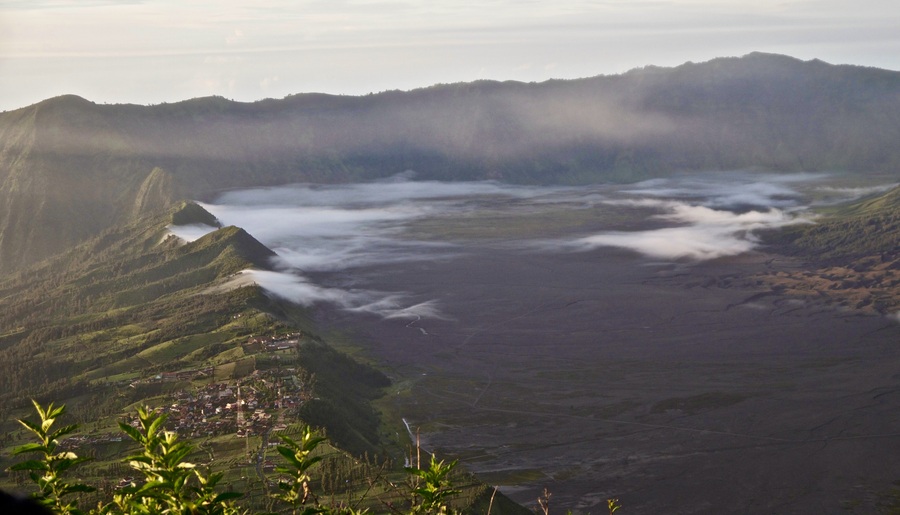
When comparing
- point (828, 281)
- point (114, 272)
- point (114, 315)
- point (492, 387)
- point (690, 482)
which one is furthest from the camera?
point (828, 281)

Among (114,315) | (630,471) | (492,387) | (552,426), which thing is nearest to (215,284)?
(114,315)

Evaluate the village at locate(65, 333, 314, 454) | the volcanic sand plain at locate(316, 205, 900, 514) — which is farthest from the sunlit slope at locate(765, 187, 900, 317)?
the village at locate(65, 333, 314, 454)

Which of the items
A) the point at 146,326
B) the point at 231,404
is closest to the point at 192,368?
the point at 231,404

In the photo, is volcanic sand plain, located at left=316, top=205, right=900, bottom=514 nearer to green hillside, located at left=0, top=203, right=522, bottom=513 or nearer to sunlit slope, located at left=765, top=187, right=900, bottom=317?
sunlit slope, located at left=765, top=187, right=900, bottom=317

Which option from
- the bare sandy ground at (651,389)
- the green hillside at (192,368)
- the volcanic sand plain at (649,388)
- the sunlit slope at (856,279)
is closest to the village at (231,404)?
the green hillside at (192,368)

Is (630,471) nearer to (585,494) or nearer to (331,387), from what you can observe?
(585,494)

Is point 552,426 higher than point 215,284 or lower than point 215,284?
lower

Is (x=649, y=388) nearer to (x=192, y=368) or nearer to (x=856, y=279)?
(x=192, y=368)

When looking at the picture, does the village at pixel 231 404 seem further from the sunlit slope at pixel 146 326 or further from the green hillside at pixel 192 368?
the sunlit slope at pixel 146 326
